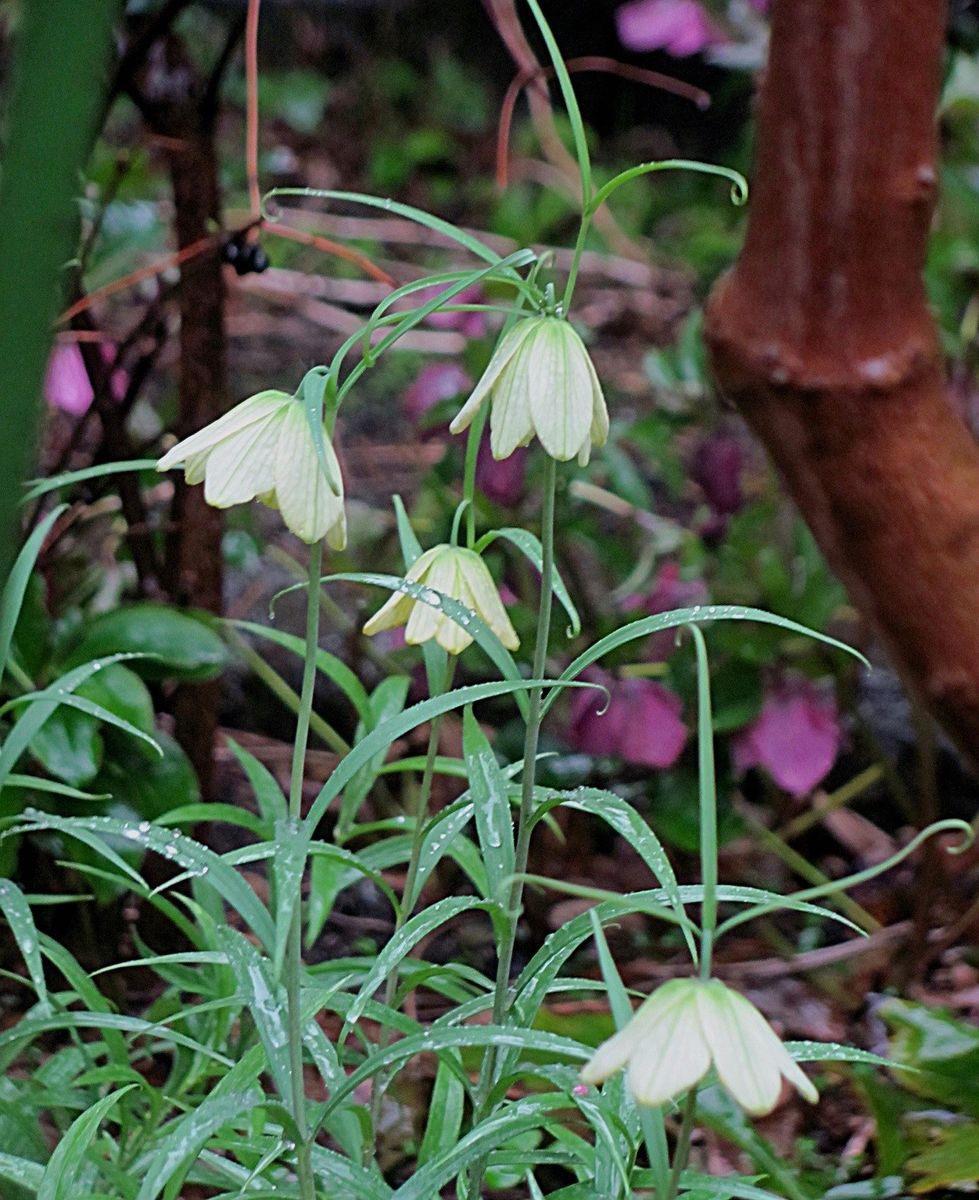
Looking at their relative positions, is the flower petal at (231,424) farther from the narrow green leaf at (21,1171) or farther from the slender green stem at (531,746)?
the narrow green leaf at (21,1171)

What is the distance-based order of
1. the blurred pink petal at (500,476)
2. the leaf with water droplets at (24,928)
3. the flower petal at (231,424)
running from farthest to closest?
the blurred pink petal at (500,476) → the leaf with water droplets at (24,928) → the flower petal at (231,424)

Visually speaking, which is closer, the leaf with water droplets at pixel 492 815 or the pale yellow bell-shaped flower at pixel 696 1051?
the pale yellow bell-shaped flower at pixel 696 1051

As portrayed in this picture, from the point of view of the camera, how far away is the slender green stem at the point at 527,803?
50 cm

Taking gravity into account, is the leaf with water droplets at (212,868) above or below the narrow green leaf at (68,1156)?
above

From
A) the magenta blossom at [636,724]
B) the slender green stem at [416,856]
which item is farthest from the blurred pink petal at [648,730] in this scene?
the slender green stem at [416,856]

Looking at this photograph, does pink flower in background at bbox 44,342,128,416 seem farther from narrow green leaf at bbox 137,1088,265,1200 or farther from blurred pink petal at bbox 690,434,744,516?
narrow green leaf at bbox 137,1088,265,1200

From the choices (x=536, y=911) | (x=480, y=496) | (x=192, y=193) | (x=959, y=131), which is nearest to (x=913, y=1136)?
(x=536, y=911)

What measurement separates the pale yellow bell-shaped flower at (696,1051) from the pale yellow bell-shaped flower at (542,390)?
0.19m

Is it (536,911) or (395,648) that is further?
(395,648)

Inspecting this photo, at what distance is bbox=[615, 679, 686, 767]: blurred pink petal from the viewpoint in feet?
3.42

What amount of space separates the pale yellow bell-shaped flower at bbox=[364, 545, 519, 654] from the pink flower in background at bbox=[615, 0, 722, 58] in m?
0.99

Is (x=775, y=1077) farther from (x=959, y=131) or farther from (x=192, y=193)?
(x=959, y=131)

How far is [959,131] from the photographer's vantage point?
4.95 ft

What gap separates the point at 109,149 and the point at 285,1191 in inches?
52.6
